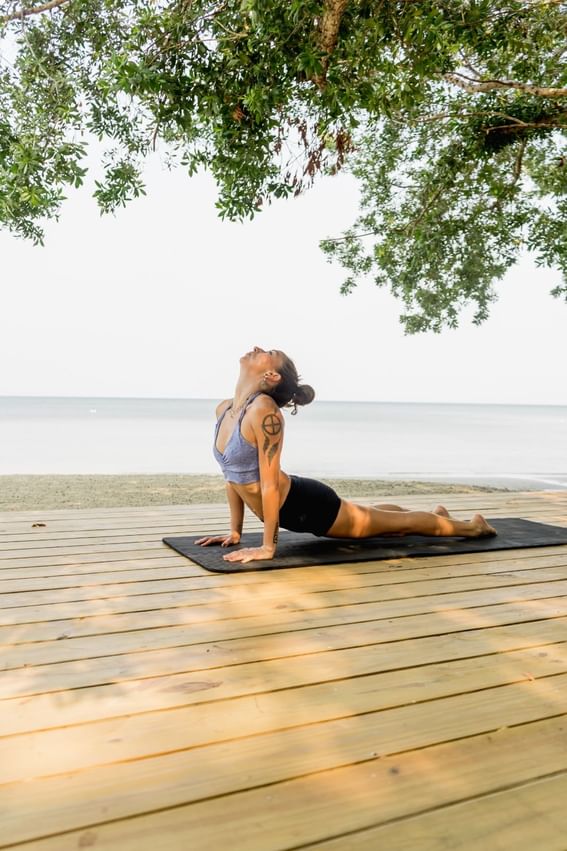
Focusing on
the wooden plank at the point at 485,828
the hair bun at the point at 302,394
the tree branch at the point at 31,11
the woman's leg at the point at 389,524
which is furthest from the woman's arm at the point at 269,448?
the tree branch at the point at 31,11

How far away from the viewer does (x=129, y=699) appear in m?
1.75

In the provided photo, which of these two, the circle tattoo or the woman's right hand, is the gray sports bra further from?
the woman's right hand

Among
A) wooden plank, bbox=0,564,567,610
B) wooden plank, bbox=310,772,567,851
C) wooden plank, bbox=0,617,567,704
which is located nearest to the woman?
wooden plank, bbox=0,564,567,610

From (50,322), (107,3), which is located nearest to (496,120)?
(107,3)

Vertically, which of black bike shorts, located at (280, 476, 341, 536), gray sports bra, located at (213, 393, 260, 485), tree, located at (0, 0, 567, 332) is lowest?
black bike shorts, located at (280, 476, 341, 536)

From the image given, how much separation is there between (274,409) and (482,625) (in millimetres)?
1299

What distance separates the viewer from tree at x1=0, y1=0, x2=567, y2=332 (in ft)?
12.1

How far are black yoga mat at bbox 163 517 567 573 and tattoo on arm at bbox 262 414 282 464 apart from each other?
527 millimetres

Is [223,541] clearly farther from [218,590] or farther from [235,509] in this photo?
[218,590]

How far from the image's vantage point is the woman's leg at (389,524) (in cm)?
347

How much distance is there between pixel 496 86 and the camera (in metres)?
6.14

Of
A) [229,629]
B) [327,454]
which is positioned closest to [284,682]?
[229,629]

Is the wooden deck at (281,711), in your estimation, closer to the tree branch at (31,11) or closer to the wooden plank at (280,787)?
the wooden plank at (280,787)

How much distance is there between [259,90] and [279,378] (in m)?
1.64
